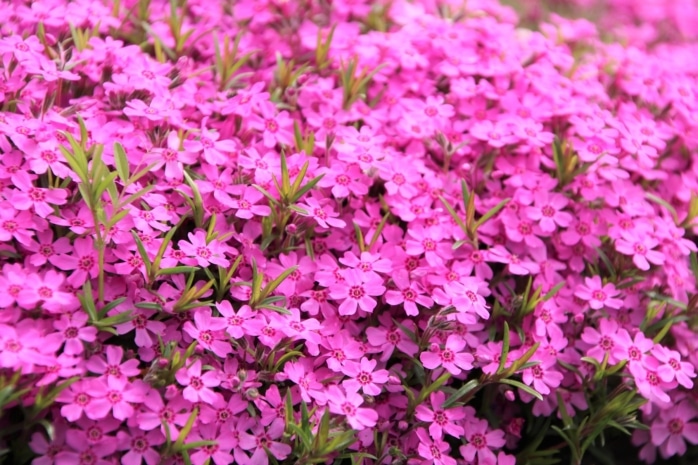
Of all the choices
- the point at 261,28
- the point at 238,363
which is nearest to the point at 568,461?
the point at 238,363

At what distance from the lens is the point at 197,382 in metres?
1.72

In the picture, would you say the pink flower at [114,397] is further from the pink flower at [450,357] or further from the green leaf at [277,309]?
the pink flower at [450,357]

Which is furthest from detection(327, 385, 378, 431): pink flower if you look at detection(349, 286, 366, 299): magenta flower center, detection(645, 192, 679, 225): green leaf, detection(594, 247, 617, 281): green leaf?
detection(645, 192, 679, 225): green leaf

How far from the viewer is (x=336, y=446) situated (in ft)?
5.44

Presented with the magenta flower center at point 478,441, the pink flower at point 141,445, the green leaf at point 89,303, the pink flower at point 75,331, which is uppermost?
the green leaf at point 89,303

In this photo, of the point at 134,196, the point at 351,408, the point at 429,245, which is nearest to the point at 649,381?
the point at 429,245

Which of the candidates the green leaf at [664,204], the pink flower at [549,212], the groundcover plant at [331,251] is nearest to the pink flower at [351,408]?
the groundcover plant at [331,251]

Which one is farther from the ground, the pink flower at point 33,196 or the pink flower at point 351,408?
the pink flower at point 33,196

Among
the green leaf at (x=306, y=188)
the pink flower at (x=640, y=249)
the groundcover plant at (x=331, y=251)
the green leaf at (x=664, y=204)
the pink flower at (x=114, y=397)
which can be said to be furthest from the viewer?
the green leaf at (x=664, y=204)

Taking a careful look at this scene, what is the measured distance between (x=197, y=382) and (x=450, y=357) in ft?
2.19

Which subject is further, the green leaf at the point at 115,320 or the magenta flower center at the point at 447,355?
the magenta flower center at the point at 447,355

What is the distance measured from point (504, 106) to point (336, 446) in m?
1.35

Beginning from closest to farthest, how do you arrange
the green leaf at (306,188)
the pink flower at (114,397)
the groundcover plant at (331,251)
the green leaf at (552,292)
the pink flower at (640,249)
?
the pink flower at (114,397) < the groundcover plant at (331,251) < the green leaf at (306,188) < the green leaf at (552,292) < the pink flower at (640,249)

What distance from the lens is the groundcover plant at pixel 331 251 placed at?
5.59 feet
